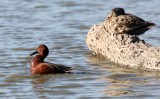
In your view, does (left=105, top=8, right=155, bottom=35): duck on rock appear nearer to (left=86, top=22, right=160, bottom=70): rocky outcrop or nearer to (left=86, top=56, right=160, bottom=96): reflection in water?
(left=86, top=22, right=160, bottom=70): rocky outcrop

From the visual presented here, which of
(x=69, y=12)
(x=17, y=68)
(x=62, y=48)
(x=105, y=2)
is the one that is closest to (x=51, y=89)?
(x=17, y=68)

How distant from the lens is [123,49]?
33.7 feet

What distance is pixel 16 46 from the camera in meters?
12.7

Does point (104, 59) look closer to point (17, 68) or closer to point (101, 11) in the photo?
point (17, 68)

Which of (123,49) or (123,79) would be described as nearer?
(123,79)

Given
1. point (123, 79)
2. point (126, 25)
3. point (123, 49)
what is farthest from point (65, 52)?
point (123, 79)

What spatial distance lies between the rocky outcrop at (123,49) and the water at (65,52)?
20 cm

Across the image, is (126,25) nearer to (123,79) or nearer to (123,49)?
(123,49)

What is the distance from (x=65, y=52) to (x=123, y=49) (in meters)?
2.40

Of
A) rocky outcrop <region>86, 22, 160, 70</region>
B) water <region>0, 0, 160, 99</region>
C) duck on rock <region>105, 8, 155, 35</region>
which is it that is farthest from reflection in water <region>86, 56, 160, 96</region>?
duck on rock <region>105, 8, 155, 35</region>

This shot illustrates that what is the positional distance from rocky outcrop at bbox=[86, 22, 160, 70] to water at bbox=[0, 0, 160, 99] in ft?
0.65

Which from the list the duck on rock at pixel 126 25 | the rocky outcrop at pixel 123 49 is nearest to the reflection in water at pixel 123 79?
the rocky outcrop at pixel 123 49

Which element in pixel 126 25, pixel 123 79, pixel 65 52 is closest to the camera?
pixel 123 79

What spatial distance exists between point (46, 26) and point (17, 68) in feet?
17.4
